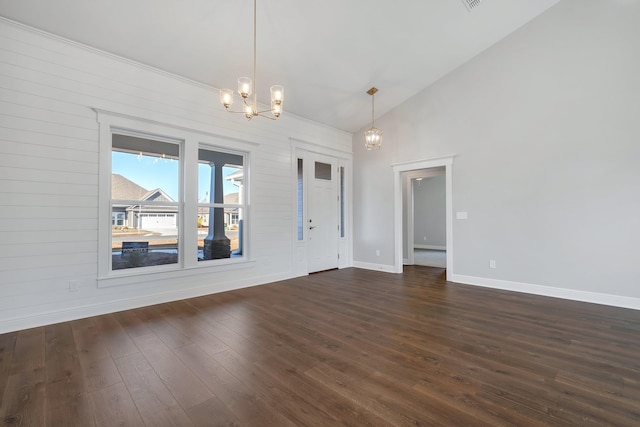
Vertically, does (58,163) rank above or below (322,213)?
above

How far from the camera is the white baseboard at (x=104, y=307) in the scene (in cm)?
303

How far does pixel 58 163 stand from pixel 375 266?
5574 mm

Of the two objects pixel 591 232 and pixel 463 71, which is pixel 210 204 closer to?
pixel 463 71

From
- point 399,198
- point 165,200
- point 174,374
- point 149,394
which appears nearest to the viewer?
point 149,394

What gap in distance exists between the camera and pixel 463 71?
204 inches

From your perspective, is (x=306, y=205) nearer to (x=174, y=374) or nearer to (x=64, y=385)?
(x=174, y=374)

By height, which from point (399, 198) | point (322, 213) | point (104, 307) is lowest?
point (104, 307)

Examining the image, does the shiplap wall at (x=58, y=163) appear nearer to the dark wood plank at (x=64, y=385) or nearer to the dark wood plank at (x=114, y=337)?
the dark wood plank at (x=114, y=337)

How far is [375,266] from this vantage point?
6.48m

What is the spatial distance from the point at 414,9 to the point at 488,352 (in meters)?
4.18

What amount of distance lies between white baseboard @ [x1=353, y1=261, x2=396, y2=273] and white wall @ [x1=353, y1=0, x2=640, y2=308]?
4.68ft

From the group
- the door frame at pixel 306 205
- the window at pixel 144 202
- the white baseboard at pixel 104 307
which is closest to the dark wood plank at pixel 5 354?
the white baseboard at pixel 104 307

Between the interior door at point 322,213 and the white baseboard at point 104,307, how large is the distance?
5.59 ft

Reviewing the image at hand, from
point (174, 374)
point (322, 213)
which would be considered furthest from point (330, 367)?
point (322, 213)
